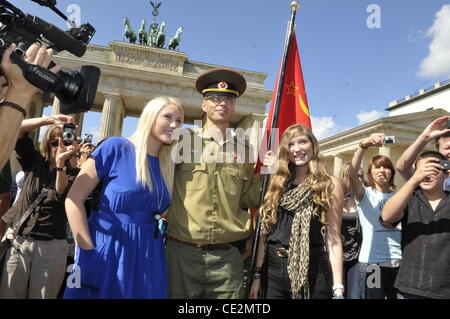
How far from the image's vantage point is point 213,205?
98.7 inches

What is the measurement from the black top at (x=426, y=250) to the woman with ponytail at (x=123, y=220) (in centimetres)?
194

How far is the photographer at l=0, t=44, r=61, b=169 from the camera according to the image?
1.52 metres

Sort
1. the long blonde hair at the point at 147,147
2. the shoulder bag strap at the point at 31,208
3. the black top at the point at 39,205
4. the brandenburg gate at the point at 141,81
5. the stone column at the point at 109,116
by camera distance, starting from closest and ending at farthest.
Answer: the long blonde hair at the point at 147,147 < the shoulder bag strap at the point at 31,208 < the black top at the point at 39,205 < the stone column at the point at 109,116 < the brandenburg gate at the point at 141,81

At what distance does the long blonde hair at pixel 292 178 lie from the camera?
254 centimetres

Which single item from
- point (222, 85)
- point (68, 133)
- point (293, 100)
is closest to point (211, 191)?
point (222, 85)

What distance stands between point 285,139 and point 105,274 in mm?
1824

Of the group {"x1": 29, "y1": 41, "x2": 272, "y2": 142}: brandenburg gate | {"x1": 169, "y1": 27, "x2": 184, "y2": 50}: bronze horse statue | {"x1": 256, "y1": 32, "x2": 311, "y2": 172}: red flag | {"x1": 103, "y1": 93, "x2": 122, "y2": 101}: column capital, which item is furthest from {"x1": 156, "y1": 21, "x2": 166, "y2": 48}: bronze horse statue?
{"x1": 256, "y1": 32, "x2": 311, "y2": 172}: red flag

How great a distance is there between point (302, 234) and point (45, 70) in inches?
80.6

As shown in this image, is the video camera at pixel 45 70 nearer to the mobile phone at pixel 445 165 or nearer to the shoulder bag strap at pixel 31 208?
the shoulder bag strap at pixel 31 208

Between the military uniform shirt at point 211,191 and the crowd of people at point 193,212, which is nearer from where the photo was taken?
the crowd of people at point 193,212

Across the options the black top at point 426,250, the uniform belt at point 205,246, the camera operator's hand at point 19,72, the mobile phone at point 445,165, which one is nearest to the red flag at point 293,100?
the black top at point 426,250

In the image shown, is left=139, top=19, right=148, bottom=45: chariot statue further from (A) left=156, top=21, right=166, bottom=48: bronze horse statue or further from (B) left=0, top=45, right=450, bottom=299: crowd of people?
(B) left=0, top=45, right=450, bottom=299: crowd of people
